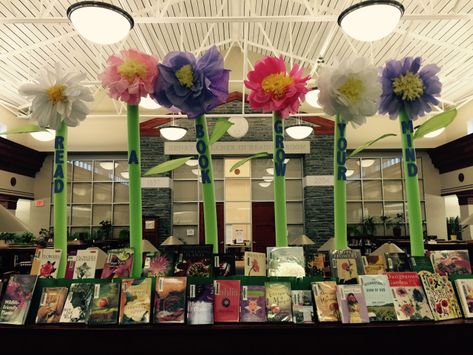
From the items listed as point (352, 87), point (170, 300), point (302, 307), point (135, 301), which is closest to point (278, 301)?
point (302, 307)

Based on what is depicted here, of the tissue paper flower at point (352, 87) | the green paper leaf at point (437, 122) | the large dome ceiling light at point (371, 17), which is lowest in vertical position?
the green paper leaf at point (437, 122)

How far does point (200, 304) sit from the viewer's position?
1323 mm

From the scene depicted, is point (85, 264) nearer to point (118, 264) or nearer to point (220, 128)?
point (118, 264)

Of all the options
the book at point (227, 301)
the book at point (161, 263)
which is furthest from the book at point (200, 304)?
the book at point (161, 263)

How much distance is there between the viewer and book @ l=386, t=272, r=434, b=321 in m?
1.30

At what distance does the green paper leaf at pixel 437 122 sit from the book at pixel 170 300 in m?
1.09

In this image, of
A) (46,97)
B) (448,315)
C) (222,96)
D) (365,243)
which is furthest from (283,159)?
(365,243)

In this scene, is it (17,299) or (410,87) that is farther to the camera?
(410,87)

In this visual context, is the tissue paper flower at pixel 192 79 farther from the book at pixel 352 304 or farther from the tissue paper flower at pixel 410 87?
the book at pixel 352 304

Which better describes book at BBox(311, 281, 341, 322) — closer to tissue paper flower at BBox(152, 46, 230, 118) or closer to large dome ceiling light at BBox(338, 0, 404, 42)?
tissue paper flower at BBox(152, 46, 230, 118)

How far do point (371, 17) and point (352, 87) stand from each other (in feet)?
10.5

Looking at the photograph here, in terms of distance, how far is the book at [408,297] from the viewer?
4.27ft

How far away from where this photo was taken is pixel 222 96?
1.44m

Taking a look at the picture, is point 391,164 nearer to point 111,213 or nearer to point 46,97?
point 111,213
